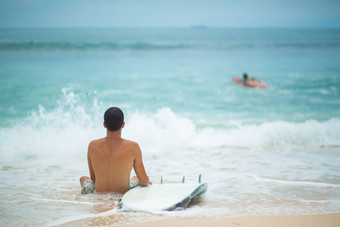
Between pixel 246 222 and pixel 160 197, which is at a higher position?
pixel 160 197

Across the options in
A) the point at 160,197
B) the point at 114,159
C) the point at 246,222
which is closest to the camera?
the point at 246,222

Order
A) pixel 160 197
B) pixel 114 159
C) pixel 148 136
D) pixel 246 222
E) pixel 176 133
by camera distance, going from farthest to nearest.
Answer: pixel 176 133, pixel 148 136, pixel 114 159, pixel 160 197, pixel 246 222

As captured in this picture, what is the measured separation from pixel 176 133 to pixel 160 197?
13.0 ft

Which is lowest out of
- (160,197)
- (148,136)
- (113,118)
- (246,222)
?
(246,222)

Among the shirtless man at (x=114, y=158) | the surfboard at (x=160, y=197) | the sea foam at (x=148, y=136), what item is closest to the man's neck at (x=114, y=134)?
the shirtless man at (x=114, y=158)

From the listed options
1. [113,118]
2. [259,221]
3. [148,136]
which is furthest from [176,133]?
[259,221]

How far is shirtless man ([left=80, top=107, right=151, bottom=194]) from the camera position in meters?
3.36

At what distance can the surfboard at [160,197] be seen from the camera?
304 cm

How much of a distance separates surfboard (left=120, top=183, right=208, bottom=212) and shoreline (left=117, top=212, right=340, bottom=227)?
219mm

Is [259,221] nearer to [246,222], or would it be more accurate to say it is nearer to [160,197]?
[246,222]

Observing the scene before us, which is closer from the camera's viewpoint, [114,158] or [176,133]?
[114,158]

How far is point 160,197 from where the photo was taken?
10.6ft

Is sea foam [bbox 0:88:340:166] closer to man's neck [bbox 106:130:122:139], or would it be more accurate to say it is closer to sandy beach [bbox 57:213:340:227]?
man's neck [bbox 106:130:122:139]

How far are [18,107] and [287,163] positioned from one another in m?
7.37
